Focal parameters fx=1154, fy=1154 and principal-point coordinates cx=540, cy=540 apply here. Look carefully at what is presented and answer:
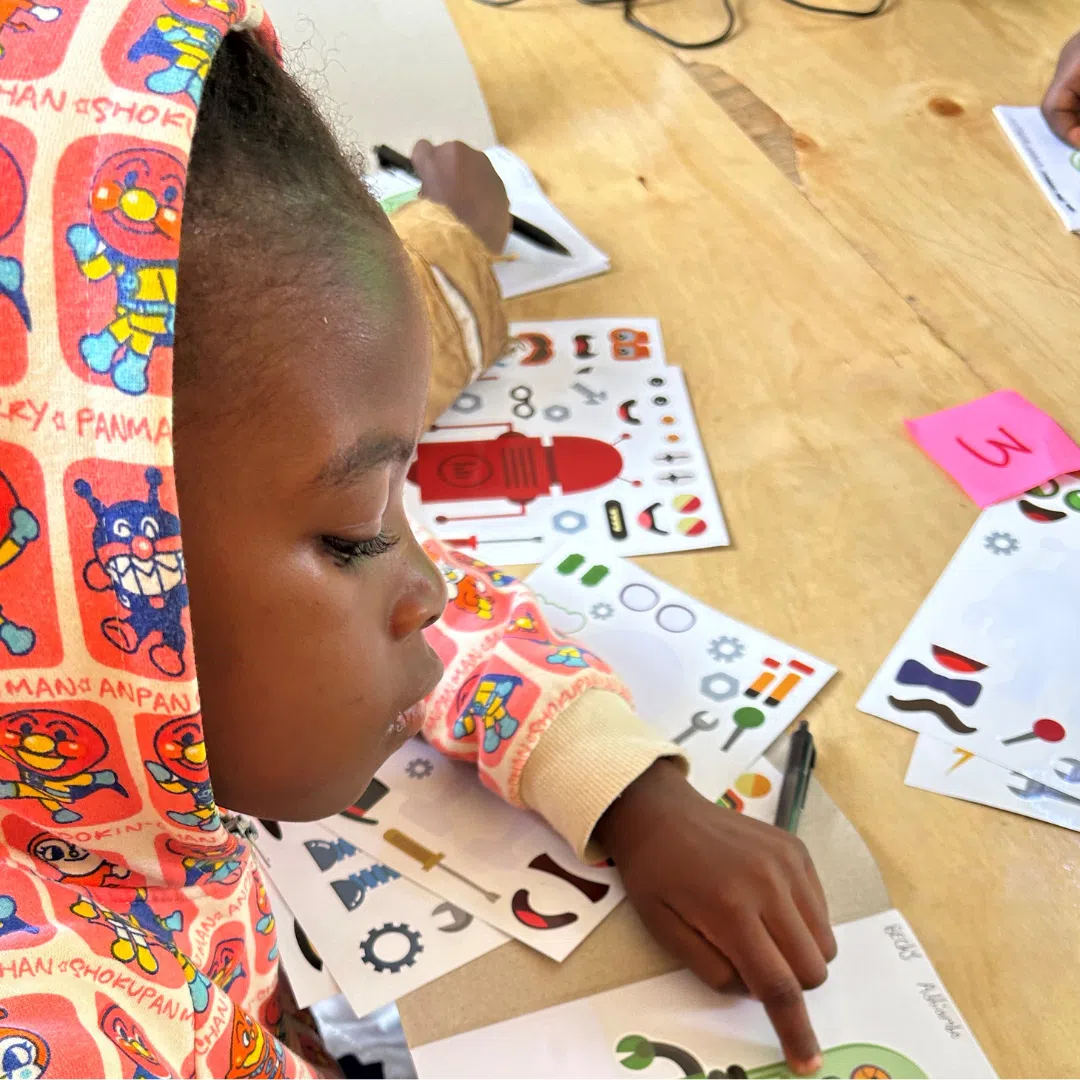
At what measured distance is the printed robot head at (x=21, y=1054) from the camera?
38 cm

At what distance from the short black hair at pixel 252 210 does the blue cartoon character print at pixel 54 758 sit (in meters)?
0.13

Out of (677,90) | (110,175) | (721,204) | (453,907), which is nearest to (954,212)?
(721,204)

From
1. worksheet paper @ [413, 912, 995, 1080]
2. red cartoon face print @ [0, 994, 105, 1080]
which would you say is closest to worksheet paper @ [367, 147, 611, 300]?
worksheet paper @ [413, 912, 995, 1080]

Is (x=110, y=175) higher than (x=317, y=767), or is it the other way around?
(x=110, y=175)

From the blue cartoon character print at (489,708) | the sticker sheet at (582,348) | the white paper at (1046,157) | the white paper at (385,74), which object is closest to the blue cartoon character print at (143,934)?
the blue cartoon character print at (489,708)

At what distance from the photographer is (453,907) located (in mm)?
628

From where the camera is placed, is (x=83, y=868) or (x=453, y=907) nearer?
(x=83, y=868)

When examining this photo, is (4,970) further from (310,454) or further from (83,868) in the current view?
(310,454)

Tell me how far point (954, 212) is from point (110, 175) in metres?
0.95

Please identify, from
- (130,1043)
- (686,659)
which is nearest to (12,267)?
(130,1043)

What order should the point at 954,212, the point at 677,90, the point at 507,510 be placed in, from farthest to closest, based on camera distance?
1. the point at 677,90
2. the point at 954,212
3. the point at 507,510

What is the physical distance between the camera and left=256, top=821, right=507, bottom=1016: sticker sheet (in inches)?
23.5

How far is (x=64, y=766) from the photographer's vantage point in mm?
420

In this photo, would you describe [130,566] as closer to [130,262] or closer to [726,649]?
[130,262]
